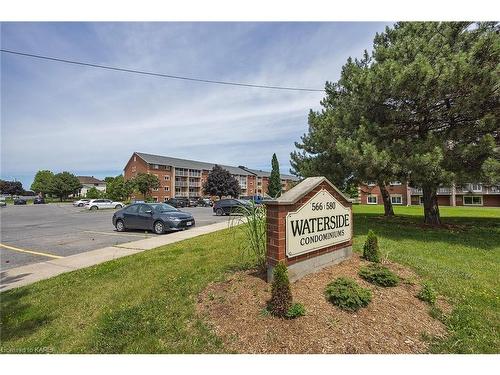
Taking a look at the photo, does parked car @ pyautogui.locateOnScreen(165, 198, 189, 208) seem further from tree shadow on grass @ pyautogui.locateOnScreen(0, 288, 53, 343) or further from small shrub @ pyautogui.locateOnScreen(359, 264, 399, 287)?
small shrub @ pyautogui.locateOnScreen(359, 264, 399, 287)

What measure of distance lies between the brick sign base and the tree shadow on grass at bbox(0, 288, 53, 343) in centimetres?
330

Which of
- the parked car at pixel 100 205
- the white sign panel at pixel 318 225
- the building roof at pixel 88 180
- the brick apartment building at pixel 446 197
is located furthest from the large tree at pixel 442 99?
the building roof at pixel 88 180

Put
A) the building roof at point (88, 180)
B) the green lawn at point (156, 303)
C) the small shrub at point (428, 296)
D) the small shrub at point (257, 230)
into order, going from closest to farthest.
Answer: the green lawn at point (156, 303) → the small shrub at point (428, 296) → the small shrub at point (257, 230) → the building roof at point (88, 180)

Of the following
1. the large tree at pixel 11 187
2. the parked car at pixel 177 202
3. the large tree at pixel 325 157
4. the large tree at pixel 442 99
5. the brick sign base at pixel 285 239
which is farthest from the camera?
the large tree at pixel 11 187

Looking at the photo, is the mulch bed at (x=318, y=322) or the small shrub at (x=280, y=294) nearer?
the mulch bed at (x=318, y=322)

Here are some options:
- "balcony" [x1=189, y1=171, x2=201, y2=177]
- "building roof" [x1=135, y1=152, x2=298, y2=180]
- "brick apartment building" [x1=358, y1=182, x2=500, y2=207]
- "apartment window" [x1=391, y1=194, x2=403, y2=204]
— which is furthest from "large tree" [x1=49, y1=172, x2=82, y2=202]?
"apartment window" [x1=391, y1=194, x2=403, y2=204]

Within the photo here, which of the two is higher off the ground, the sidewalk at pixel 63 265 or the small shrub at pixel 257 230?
the small shrub at pixel 257 230

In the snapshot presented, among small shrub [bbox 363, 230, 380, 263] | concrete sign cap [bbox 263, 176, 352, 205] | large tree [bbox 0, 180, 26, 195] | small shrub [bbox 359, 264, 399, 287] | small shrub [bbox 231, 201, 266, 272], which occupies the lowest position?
small shrub [bbox 359, 264, 399, 287]

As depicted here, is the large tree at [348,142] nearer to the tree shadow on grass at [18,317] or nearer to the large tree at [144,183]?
the tree shadow on grass at [18,317]

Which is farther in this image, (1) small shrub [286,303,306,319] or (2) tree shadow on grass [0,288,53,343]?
(2) tree shadow on grass [0,288,53,343]

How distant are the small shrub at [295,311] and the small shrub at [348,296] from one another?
51 cm

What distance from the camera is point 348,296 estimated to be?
3.38m

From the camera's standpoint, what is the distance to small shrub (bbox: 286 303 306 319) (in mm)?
3146

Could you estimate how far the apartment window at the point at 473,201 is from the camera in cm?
4184
